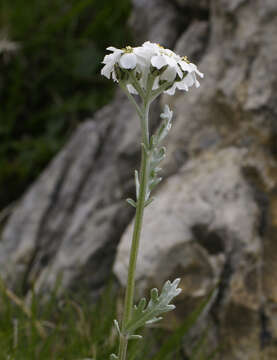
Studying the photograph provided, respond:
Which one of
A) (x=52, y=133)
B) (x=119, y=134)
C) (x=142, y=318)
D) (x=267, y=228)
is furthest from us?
(x=52, y=133)

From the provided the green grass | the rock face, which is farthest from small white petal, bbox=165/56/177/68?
the rock face

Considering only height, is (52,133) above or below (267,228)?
above

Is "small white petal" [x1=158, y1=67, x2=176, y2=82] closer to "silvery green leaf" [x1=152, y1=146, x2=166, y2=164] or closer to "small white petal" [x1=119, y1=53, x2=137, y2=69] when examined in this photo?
"small white petal" [x1=119, y1=53, x2=137, y2=69]

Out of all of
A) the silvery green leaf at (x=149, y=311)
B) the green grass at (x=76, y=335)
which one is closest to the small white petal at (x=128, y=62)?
the silvery green leaf at (x=149, y=311)

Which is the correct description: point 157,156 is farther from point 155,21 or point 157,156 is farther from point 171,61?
point 155,21

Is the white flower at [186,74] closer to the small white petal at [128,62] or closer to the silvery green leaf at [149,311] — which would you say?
the small white petal at [128,62]

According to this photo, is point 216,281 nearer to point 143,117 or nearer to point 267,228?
point 267,228

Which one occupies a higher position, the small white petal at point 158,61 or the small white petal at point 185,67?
the small white petal at point 158,61

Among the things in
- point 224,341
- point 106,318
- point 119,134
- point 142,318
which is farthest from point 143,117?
point 119,134
